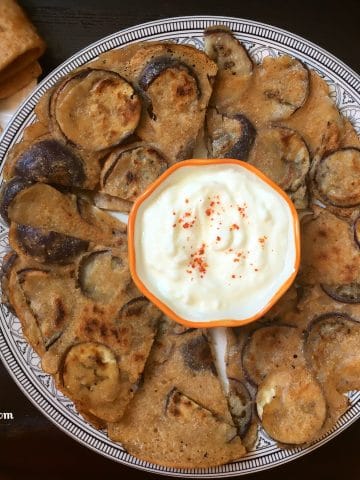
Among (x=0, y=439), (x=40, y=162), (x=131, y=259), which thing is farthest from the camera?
(x=0, y=439)

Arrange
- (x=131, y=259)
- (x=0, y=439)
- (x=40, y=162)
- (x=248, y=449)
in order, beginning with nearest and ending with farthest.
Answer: (x=131, y=259), (x=40, y=162), (x=248, y=449), (x=0, y=439)

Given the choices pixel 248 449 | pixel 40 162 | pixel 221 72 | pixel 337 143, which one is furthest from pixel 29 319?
pixel 337 143

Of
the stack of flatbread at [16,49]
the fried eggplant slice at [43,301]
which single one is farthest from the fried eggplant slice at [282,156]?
the stack of flatbread at [16,49]

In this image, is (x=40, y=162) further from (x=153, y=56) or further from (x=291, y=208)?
(x=291, y=208)

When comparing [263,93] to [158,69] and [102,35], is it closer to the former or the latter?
[158,69]

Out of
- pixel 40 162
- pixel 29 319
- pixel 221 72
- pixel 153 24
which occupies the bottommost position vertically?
pixel 29 319

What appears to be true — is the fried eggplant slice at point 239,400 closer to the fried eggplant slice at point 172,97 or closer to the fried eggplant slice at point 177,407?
the fried eggplant slice at point 177,407

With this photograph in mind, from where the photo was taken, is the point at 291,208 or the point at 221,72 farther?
the point at 221,72

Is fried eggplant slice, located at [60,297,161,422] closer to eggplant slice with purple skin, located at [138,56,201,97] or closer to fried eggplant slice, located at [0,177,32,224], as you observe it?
fried eggplant slice, located at [0,177,32,224]
